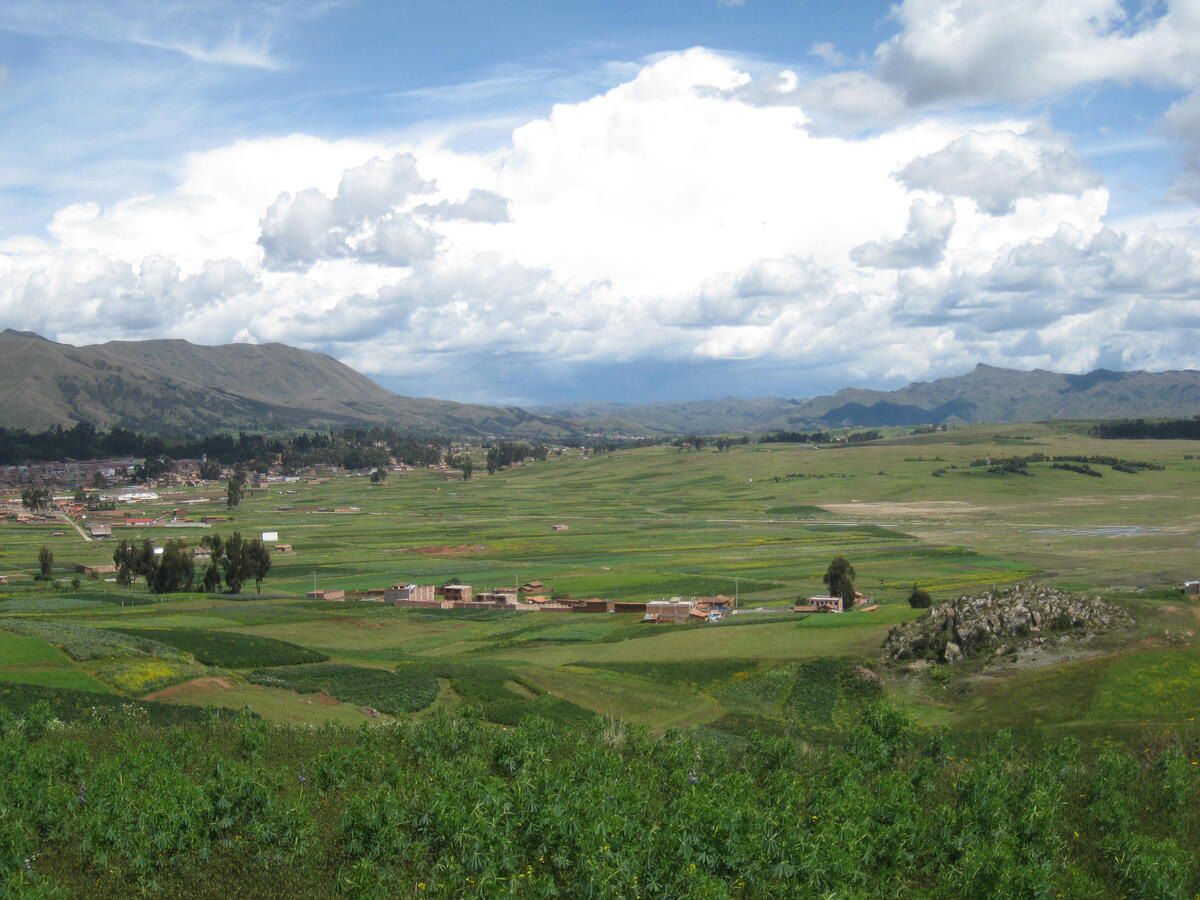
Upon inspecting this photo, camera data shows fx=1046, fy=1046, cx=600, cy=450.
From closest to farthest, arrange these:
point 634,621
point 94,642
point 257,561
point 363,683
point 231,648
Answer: point 363,683
point 94,642
point 231,648
point 634,621
point 257,561

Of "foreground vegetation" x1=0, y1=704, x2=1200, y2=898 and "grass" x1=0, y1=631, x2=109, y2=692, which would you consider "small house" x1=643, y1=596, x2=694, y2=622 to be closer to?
"grass" x1=0, y1=631, x2=109, y2=692

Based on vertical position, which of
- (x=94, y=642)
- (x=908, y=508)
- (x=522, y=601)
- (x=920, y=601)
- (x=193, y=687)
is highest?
(x=94, y=642)

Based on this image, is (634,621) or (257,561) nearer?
(634,621)

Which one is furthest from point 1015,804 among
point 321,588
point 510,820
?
point 321,588

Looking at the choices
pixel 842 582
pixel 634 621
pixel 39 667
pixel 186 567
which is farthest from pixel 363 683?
pixel 186 567

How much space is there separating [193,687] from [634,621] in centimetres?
3926

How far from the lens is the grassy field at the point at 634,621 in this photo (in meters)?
46.7

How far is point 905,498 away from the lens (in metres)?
182

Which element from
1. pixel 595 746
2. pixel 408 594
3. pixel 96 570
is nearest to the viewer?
pixel 595 746

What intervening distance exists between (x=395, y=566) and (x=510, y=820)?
96.1 meters

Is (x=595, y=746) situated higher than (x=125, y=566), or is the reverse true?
(x=595, y=746)

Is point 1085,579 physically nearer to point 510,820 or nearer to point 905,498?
point 510,820

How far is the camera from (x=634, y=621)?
79.9 meters

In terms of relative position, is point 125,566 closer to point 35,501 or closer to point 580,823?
point 580,823
